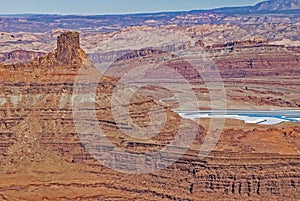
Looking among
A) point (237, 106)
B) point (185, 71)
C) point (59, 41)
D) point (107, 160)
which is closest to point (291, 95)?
point (237, 106)

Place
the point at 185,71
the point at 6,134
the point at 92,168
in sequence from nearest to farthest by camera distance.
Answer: the point at 92,168 < the point at 6,134 < the point at 185,71

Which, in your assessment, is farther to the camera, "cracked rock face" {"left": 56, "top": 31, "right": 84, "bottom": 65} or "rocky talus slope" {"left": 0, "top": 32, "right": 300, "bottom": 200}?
"cracked rock face" {"left": 56, "top": 31, "right": 84, "bottom": 65}

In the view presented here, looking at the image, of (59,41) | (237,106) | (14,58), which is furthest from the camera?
(14,58)

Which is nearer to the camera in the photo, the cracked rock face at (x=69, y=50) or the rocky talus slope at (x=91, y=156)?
the rocky talus slope at (x=91, y=156)

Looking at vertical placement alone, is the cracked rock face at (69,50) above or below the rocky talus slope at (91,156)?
above

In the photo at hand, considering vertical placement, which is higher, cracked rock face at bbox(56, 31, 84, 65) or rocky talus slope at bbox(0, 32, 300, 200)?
cracked rock face at bbox(56, 31, 84, 65)

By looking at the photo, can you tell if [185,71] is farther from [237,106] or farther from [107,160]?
[107,160]

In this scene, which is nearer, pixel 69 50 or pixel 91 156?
pixel 91 156

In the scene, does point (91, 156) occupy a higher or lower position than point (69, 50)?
lower
